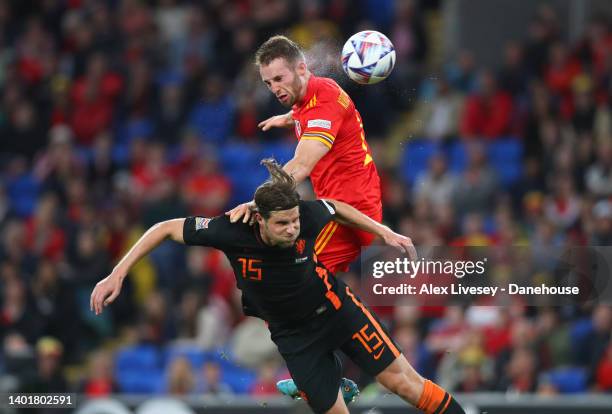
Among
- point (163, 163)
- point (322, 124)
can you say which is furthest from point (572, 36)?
point (322, 124)

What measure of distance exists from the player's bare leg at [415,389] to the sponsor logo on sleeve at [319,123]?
5.27 ft

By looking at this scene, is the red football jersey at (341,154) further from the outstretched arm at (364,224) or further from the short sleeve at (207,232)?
the short sleeve at (207,232)

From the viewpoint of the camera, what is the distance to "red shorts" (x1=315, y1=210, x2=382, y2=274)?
8930 millimetres

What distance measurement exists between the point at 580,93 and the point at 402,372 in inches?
299

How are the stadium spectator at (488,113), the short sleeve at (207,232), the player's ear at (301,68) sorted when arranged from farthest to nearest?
the stadium spectator at (488,113) → the player's ear at (301,68) → the short sleeve at (207,232)

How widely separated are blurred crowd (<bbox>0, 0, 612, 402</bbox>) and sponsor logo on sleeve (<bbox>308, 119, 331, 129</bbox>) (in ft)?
6.36

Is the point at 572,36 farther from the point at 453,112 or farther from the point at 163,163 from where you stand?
the point at 163,163

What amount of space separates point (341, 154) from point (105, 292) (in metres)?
1.95

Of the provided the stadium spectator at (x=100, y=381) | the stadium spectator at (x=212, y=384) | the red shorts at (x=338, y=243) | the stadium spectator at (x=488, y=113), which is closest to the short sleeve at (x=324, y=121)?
the red shorts at (x=338, y=243)

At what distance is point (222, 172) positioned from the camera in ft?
55.0

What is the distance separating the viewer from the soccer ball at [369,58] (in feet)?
29.5

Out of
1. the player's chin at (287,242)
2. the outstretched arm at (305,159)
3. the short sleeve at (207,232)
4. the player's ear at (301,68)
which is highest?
the player's ear at (301,68)

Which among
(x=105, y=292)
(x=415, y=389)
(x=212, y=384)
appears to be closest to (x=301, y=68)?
(x=105, y=292)

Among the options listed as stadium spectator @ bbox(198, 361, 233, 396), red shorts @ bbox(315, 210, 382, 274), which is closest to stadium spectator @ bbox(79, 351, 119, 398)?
stadium spectator @ bbox(198, 361, 233, 396)
